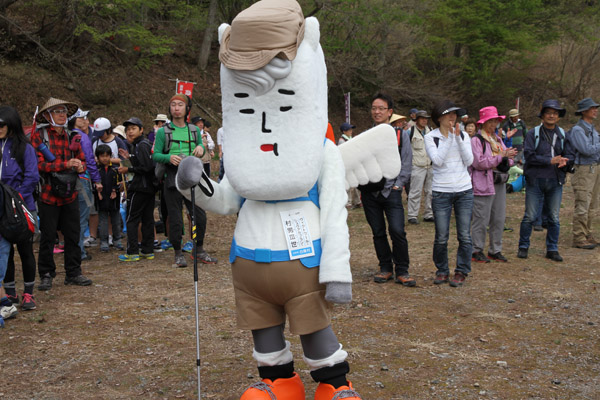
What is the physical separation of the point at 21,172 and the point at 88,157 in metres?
1.75

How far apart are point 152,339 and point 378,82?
21.7 metres

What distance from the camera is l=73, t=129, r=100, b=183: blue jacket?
273 inches

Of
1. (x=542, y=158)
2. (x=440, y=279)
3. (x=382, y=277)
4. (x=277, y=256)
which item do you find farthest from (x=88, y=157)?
(x=542, y=158)

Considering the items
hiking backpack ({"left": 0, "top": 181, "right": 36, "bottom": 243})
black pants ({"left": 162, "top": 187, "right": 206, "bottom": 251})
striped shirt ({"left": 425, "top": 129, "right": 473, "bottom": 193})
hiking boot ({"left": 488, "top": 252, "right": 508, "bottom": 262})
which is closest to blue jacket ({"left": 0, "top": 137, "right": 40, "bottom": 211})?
hiking backpack ({"left": 0, "top": 181, "right": 36, "bottom": 243})

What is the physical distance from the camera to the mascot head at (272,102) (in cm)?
305

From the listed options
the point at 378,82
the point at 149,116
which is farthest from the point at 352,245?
the point at 378,82

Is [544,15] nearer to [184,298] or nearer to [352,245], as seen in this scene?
[352,245]

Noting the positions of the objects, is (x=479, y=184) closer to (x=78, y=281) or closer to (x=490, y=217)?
(x=490, y=217)

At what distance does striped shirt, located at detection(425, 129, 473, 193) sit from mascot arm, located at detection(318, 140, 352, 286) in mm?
3102

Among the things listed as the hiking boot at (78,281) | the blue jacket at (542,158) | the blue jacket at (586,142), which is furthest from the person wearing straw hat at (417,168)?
the hiking boot at (78,281)

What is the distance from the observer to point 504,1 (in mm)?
25281

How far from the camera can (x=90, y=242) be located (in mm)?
8945

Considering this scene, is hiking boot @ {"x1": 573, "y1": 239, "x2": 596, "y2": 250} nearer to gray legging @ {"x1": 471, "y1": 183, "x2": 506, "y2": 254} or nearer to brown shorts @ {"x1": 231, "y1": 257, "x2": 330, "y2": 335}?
gray legging @ {"x1": 471, "y1": 183, "x2": 506, "y2": 254}

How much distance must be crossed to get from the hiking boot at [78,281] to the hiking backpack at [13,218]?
1.46 m
